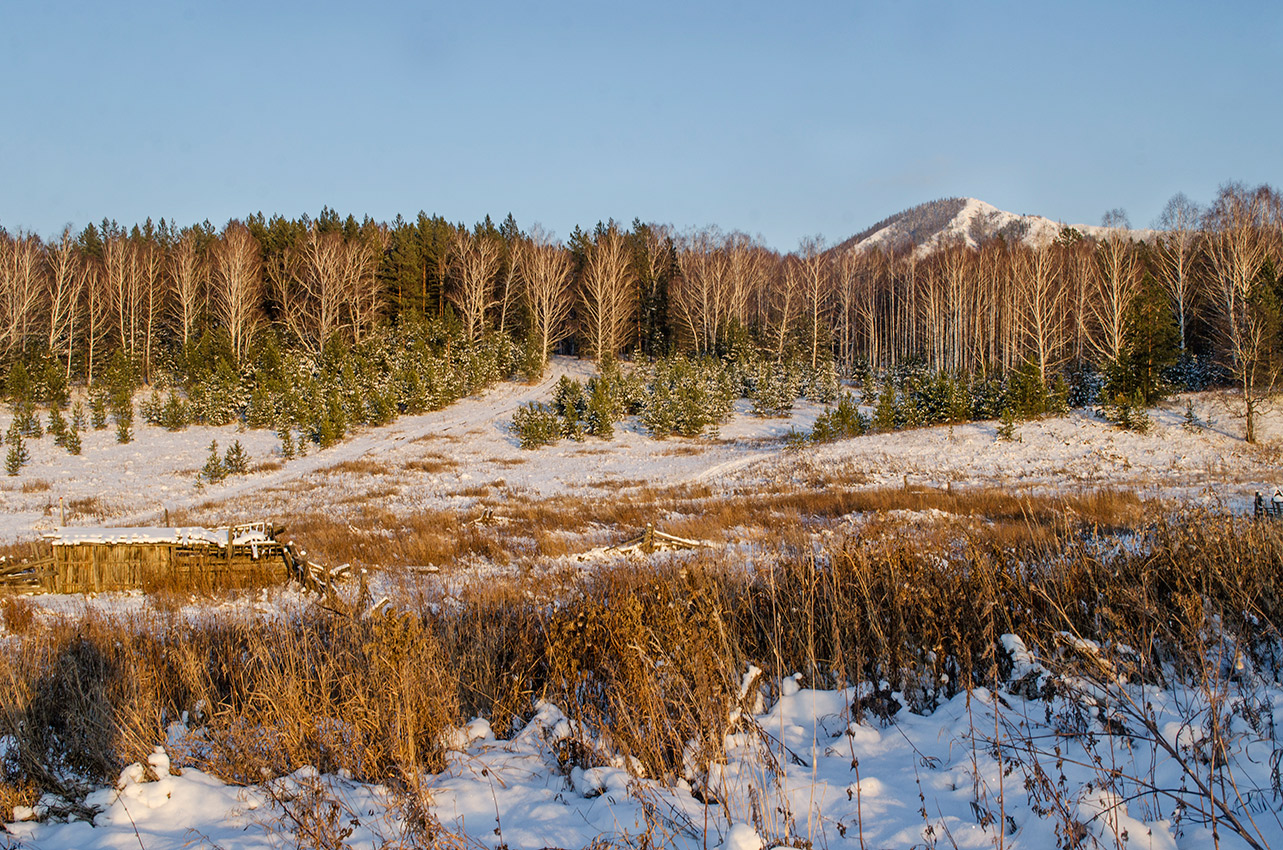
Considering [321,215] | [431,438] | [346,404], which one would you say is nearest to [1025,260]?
[431,438]

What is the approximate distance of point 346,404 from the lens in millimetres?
35094

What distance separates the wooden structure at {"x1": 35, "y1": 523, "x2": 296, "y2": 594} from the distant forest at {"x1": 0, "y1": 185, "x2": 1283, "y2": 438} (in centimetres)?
2731

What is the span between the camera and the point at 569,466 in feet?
91.3

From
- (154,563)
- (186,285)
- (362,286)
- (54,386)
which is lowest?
(154,563)

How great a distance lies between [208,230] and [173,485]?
42626 mm

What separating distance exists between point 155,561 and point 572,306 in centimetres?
4886

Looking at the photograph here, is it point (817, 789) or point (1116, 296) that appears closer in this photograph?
point (817, 789)

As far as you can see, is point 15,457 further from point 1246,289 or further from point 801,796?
point 1246,289

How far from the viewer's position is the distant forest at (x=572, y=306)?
34344mm

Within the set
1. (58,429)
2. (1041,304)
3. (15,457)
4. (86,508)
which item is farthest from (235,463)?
(1041,304)

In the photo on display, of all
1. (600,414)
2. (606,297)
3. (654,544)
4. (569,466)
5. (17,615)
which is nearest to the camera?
(17,615)

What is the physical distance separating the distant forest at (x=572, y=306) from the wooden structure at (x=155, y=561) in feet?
89.6

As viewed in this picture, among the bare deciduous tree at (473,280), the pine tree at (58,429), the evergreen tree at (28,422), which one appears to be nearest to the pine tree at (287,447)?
the pine tree at (58,429)

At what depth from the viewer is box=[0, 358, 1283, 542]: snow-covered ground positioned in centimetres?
2020
